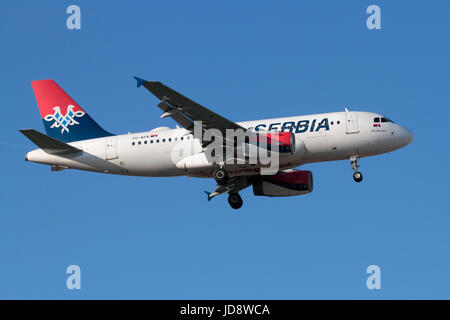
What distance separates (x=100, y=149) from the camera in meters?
47.5

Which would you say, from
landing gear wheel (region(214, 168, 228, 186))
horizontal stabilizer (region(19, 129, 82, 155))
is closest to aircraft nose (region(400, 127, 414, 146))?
landing gear wheel (region(214, 168, 228, 186))

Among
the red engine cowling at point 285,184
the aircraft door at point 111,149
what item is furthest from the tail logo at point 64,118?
the red engine cowling at point 285,184

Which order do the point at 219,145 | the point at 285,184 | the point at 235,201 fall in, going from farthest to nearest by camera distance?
1. the point at 285,184
2. the point at 235,201
3. the point at 219,145

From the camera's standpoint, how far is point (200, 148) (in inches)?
1801

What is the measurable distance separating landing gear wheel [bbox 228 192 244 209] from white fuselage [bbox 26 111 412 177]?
3254 millimetres

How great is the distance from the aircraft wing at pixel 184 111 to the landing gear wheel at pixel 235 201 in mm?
6274

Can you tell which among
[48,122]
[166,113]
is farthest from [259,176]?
[48,122]

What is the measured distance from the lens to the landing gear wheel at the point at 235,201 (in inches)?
1928

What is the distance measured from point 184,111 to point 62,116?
38.0 feet

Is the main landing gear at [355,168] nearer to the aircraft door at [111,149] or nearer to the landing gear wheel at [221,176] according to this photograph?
the landing gear wheel at [221,176]

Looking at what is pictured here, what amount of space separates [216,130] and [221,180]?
3259mm

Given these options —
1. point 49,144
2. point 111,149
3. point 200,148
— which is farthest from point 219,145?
point 49,144

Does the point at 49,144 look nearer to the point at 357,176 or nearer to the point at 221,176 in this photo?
the point at 221,176

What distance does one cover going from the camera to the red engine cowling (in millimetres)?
49438
